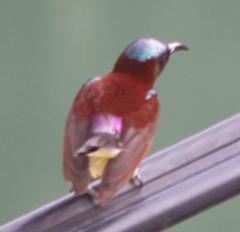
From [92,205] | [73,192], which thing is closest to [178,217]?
[92,205]

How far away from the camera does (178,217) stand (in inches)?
60.8

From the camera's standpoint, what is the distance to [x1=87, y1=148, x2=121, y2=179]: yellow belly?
1997 millimetres

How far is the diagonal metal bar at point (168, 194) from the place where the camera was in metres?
1.54

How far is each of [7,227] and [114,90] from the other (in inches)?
27.9

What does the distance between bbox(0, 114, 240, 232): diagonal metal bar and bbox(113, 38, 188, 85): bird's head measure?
64 centimetres

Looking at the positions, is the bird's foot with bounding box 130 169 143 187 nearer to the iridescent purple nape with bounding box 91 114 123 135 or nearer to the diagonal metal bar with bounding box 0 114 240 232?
the diagonal metal bar with bounding box 0 114 240 232

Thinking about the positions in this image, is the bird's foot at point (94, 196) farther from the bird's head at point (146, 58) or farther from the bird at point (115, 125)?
the bird's head at point (146, 58)

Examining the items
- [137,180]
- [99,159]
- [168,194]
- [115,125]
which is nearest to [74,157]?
[99,159]

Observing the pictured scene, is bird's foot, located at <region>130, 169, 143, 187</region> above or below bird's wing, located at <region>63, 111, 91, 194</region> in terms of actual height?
below

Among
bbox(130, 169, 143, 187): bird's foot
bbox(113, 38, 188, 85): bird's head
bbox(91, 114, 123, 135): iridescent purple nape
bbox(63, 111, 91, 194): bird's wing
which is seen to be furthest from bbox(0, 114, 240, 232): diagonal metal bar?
bbox(113, 38, 188, 85): bird's head

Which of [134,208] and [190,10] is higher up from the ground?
[190,10]

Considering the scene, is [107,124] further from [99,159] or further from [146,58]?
[146,58]

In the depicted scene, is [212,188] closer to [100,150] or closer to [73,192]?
[73,192]

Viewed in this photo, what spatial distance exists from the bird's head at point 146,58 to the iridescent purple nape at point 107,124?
195mm
